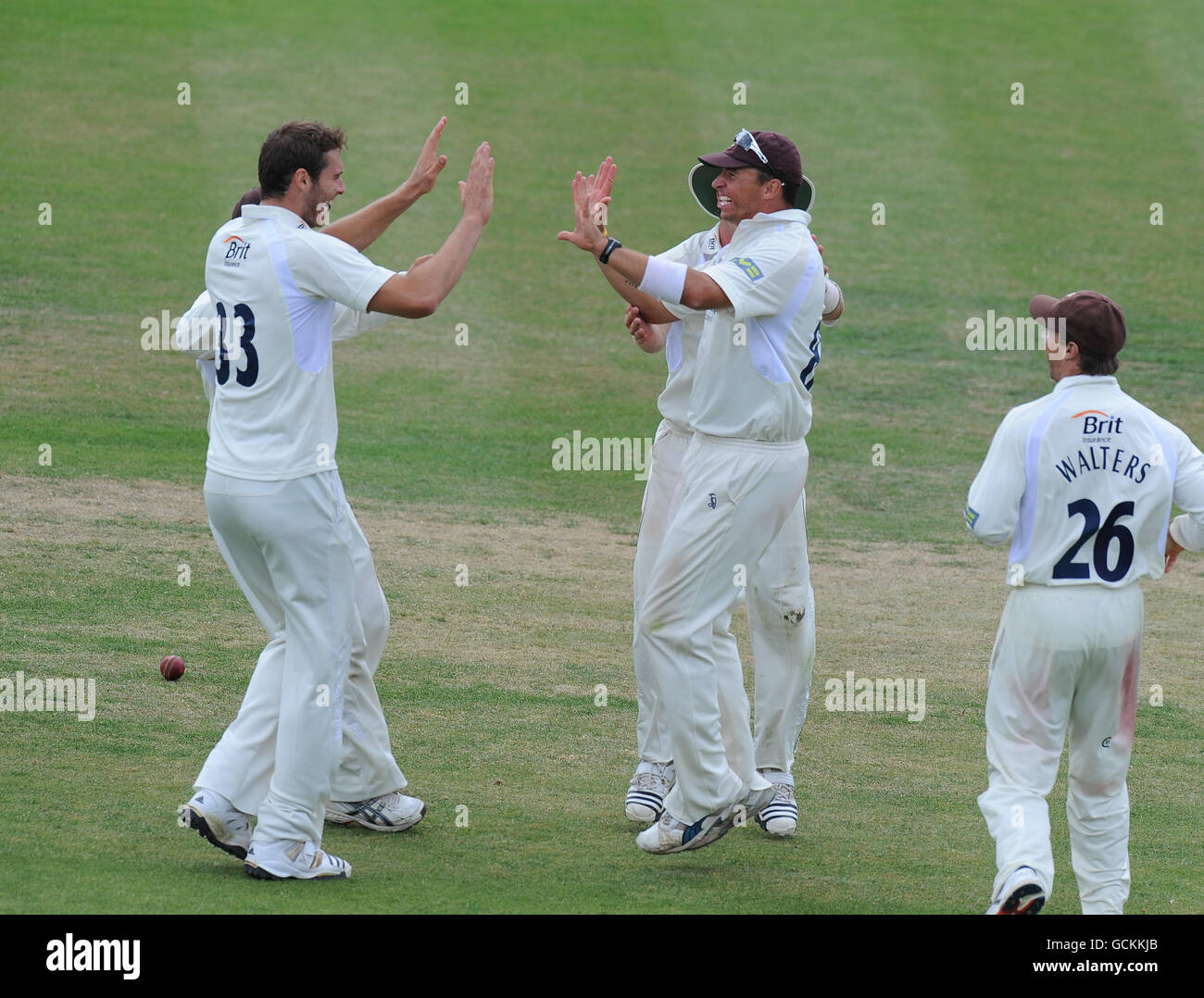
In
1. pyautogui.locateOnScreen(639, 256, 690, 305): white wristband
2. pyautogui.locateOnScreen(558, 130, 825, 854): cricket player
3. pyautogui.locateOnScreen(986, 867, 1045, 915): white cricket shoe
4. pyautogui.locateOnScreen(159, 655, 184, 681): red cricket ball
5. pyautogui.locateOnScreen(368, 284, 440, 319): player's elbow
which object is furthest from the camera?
pyautogui.locateOnScreen(159, 655, 184, 681): red cricket ball

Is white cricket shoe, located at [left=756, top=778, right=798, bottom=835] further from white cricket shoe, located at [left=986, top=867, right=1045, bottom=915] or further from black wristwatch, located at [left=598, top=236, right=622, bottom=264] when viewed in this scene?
black wristwatch, located at [left=598, top=236, right=622, bottom=264]

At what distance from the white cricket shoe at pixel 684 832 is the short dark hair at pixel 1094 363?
2.00m

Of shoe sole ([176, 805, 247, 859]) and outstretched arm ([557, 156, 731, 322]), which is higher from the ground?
outstretched arm ([557, 156, 731, 322])

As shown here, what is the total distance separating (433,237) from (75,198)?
3550mm

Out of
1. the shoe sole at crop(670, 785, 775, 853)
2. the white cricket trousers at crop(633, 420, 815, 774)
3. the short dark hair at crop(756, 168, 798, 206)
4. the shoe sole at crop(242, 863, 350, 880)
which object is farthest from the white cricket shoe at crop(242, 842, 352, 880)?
the short dark hair at crop(756, 168, 798, 206)

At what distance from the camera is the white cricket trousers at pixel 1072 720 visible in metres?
5.39

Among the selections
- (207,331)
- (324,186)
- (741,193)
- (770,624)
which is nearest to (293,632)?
(207,331)

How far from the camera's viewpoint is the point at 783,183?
6246 mm

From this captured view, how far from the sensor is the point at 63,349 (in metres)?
13.8

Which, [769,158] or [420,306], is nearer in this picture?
Result: [420,306]

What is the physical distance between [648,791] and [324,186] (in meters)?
2.65

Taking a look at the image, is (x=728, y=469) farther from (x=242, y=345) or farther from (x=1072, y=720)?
(x=242, y=345)

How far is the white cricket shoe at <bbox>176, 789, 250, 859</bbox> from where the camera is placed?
18.9ft

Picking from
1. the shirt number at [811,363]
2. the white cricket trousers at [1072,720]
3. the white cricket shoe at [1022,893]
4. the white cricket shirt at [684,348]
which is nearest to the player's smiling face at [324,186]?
the white cricket shirt at [684,348]
